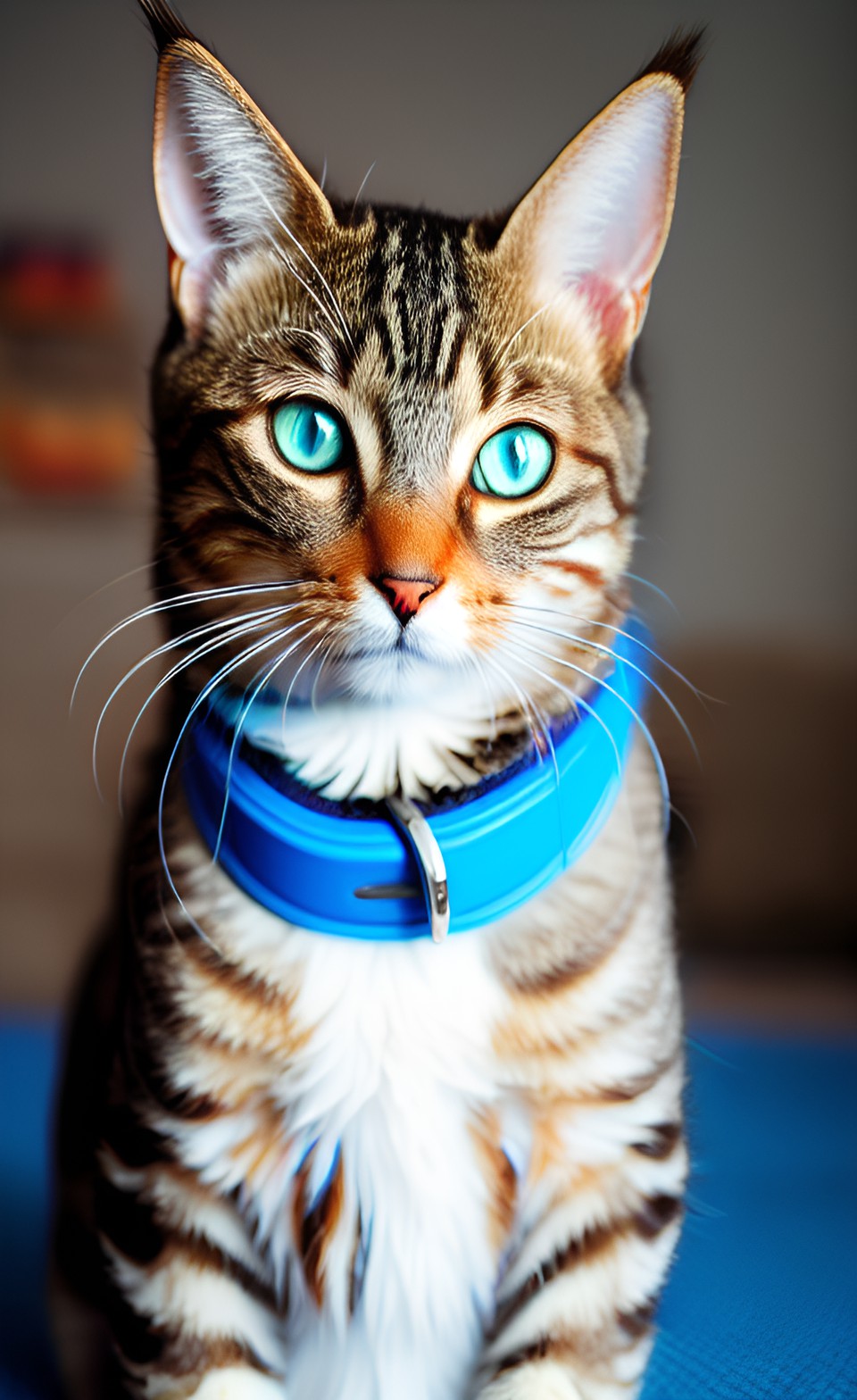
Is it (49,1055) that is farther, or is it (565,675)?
(49,1055)

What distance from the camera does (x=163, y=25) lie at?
0.50 meters

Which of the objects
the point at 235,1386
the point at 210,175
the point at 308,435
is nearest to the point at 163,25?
the point at 210,175

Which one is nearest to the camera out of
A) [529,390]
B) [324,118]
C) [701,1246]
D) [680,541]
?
[529,390]

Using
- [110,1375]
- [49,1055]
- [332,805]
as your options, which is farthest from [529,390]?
[49,1055]

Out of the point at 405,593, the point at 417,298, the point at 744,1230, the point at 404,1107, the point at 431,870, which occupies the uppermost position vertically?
the point at 417,298

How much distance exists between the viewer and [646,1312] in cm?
55

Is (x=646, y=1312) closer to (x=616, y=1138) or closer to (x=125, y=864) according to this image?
(x=616, y=1138)

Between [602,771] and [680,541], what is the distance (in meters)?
0.58

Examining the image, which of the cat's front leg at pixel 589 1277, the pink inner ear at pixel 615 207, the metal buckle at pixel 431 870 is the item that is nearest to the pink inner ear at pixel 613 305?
the pink inner ear at pixel 615 207

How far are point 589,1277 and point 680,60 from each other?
1.64 ft

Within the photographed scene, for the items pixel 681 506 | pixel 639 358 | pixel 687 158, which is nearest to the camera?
pixel 639 358

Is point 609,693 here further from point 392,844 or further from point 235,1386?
point 235,1386

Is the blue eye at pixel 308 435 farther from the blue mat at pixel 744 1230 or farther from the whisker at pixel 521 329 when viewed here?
the blue mat at pixel 744 1230

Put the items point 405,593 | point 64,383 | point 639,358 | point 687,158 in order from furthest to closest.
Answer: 1. point 64,383
2. point 687,158
3. point 639,358
4. point 405,593
